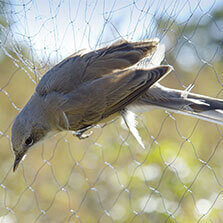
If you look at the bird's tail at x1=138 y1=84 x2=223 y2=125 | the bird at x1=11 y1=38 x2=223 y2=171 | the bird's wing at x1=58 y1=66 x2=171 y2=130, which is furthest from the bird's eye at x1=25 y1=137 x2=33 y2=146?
the bird's tail at x1=138 y1=84 x2=223 y2=125

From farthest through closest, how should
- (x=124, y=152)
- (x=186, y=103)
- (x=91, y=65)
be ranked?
1. (x=124, y=152)
2. (x=91, y=65)
3. (x=186, y=103)

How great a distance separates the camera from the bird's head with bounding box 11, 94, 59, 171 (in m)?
1.74

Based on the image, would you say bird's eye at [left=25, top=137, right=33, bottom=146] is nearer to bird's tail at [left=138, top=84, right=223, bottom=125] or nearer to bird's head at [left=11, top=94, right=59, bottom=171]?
bird's head at [left=11, top=94, right=59, bottom=171]

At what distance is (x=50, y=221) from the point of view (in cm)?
254

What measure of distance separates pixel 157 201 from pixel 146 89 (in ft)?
2.42

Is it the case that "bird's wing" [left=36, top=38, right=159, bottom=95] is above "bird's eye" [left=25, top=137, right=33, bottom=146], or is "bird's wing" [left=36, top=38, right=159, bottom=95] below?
above

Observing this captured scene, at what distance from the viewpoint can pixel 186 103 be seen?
65.9 inches

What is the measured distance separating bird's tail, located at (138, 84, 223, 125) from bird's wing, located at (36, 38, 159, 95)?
167 millimetres

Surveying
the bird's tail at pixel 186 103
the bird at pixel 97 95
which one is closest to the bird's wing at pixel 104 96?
the bird at pixel 97 95

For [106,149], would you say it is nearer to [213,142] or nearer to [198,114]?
[213,142]

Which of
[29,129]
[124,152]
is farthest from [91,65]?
[124,152]

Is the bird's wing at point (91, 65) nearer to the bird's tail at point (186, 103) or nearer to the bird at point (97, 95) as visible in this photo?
the bird at point (97, 95)

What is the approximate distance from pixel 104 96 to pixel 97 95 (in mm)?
29

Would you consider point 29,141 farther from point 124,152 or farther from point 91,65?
point 124,152
